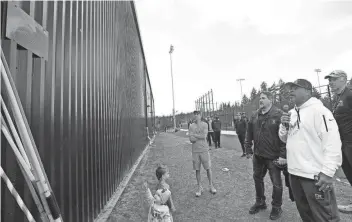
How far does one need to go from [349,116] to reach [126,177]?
5.02 meters

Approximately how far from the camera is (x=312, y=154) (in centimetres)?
234

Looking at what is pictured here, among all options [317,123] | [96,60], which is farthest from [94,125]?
[317,123]

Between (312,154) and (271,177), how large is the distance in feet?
4.64

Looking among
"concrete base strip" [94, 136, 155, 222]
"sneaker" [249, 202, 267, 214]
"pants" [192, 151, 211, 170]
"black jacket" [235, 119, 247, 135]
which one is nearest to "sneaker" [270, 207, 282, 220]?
"sneaker" [249, 202, 267, 214]

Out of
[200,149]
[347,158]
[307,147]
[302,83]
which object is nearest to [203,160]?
[200,149]

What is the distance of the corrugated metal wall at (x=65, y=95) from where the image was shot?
1.58 m

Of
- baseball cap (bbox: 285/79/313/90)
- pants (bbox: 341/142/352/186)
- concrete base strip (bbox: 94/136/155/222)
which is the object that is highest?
baseball cap (bbox: 285/79/313/90)

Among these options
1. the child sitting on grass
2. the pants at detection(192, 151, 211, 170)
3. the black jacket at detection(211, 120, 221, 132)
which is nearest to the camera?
the child sitting on grass

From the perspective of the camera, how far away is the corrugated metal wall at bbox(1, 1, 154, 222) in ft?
5.18

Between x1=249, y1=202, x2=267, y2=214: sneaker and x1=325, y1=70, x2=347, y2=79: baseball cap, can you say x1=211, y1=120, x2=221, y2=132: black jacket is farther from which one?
x1=325, y1=70, x2=347, y2=79: baseball cap

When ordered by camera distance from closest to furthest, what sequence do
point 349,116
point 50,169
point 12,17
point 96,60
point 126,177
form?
1. point 12,17
2. point 50,169
3. point 349,116
4. point 96,60
5. point 126,177

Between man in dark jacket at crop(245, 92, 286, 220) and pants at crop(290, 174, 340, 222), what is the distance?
2.59 feet

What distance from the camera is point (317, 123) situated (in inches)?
91.2

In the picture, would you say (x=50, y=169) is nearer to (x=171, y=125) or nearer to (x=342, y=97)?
(x=342, y=97)
